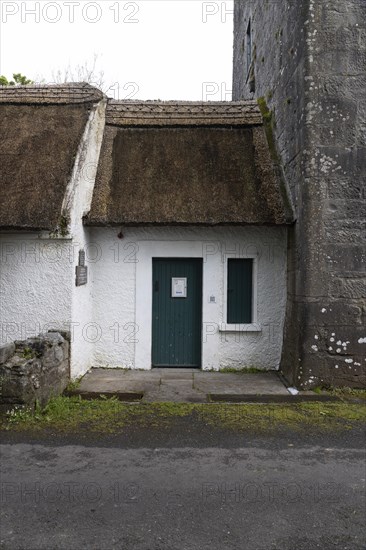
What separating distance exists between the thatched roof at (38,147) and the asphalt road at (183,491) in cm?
355

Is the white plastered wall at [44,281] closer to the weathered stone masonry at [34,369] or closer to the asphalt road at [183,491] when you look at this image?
the weathered stone masonry at [34,369]

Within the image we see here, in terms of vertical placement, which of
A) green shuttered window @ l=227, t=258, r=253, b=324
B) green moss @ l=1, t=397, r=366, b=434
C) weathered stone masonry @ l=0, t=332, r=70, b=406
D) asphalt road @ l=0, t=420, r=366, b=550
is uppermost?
green shuttered window @ l=227, t=258, r=253, b=324

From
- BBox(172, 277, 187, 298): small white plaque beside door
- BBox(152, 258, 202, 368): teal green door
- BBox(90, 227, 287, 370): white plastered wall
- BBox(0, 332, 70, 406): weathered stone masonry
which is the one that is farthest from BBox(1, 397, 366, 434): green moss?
BBox(172, 277, 187, 298): small white plaque beside door

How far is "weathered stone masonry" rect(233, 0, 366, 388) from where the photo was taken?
25.2ft

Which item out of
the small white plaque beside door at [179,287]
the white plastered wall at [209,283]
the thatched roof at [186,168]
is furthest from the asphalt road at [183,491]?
the thatched roof at [186,168]

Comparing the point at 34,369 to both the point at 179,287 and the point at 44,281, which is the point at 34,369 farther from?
the point at 179,287

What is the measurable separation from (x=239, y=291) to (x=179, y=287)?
1.20 m

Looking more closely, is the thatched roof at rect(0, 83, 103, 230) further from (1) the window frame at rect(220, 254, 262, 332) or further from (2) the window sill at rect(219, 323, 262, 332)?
(2) the window sill at rect(219, 323, 262, 332)

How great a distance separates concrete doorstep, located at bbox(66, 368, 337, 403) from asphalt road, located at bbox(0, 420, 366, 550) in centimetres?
150

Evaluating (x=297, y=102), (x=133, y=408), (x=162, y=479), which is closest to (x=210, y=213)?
(x=297, y=102)

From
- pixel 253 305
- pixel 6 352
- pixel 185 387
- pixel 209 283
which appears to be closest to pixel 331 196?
pixel 253 305

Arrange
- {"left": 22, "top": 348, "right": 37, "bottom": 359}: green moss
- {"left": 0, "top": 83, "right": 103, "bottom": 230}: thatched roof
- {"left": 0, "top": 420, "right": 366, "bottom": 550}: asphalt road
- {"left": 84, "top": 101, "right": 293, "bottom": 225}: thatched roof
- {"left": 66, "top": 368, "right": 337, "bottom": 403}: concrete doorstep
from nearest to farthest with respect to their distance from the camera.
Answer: {"left": 0, "top": 420, "right": 366, "bottom": 550}: asphalt road, {"left": 22, "top": 348, "right": 37, "bottom": 359}: green moss, {"left": 66, "top": 368, "right": 337, "bottom": 403}: concrete doorstep, {"left": 0, "top": 83, "right": 103, "bottom": 230}: thatched roof, {"left": 84, "top": 101, "right": 293, "bottom": 225}: thatched roof

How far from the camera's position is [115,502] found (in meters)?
4.14

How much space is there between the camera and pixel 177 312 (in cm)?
921
